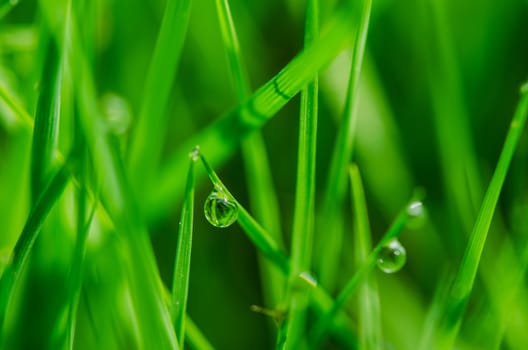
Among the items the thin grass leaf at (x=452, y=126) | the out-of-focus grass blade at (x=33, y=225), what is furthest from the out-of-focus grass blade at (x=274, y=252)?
the thin grass leaf at (x=452, y=126)

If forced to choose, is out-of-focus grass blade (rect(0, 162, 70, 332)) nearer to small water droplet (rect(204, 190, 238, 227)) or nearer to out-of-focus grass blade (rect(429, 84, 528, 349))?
small water droplet (rect(204, 190, 238, 227))

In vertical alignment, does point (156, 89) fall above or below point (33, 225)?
above

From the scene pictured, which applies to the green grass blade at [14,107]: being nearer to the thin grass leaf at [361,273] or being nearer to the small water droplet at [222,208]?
the small water droplet at [222,208]

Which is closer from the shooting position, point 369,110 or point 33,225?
point 33,225

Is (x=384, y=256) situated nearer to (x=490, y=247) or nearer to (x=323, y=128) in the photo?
(x=490, y=247)

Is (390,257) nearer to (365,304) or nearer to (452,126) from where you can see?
(365,304)

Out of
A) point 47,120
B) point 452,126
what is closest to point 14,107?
point 47,120
